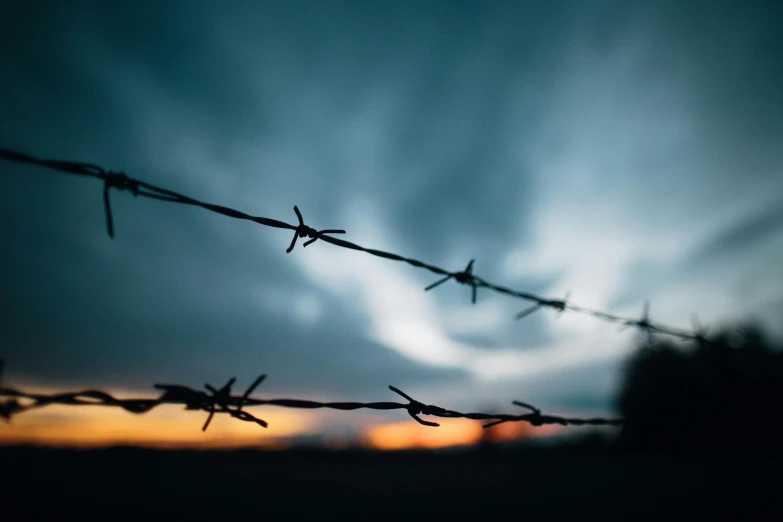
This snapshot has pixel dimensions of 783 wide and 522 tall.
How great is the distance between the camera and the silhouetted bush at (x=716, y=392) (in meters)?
18.2

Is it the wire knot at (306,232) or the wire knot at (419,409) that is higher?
the wire knot at (306,232)

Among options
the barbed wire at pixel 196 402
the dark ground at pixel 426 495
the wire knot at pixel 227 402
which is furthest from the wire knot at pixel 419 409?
the dark ground at pixel 426 495

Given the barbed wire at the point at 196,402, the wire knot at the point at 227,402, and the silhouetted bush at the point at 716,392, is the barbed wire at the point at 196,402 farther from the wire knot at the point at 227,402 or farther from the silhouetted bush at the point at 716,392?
the silhouetted bush at the point at 716,392

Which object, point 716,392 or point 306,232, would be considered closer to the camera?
point 306,232

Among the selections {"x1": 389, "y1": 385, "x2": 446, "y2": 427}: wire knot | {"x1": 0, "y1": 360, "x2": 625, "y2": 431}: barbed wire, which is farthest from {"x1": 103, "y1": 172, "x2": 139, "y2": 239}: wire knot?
{"x1": 389, "y1": 385, "x2": 446, "y2": 427}: wire knot

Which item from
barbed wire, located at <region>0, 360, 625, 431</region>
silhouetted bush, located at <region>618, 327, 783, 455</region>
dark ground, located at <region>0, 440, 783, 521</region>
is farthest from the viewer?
silhouetted bush, located at <region>618, 327, 783, 455</region>

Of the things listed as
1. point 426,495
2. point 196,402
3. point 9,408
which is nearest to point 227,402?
point 196,402

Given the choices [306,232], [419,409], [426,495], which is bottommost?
[426,495]

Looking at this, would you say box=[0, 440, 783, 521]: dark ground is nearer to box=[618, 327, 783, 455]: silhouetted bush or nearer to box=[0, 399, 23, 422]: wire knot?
box=[618, 327, 783, 455]: silhouetted bush

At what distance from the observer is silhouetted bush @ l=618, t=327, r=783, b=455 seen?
18.2 meters

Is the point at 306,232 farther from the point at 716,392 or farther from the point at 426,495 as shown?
the point at 716,392

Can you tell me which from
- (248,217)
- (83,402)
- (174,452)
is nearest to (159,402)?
(83,402)

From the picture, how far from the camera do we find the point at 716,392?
17.2 meters

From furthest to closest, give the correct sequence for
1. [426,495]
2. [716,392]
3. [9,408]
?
[716,392], [426,495], [9,408]
